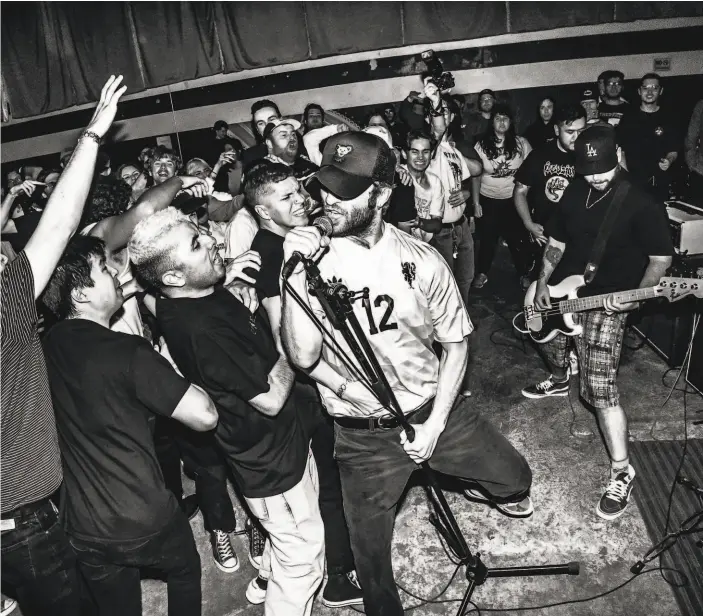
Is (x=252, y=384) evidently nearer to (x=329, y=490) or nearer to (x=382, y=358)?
(x=382, y=358)

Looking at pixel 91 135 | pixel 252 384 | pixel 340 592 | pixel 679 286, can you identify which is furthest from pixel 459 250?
pixel 91 135

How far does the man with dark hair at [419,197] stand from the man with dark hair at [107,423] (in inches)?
120

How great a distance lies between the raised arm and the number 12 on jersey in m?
1.26

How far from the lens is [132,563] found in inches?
94.7

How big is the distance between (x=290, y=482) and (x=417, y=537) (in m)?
1.28

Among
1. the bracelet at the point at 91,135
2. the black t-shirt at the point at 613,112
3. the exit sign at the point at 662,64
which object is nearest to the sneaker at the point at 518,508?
the bracelet at the point at 91,135

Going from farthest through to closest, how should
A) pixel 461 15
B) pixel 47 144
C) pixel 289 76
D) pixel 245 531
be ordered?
pixel 47 144 < pixel 289 76 < pixel 461 15 < pixel 245 531

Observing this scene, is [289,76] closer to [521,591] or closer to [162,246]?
[162,246]

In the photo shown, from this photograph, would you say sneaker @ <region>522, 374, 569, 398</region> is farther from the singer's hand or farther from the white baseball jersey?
the singer's hand

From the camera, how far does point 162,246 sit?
2467 mm

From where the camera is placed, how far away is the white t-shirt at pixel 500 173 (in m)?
6.81

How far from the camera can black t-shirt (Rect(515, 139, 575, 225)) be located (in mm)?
5242

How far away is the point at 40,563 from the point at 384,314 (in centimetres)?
172

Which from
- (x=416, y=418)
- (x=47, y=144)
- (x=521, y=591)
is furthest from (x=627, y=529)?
(x=47, y=144)
